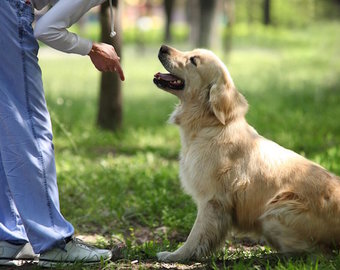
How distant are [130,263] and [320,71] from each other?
14037 millimetres

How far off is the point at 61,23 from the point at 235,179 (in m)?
1.54

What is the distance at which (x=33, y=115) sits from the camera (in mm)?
3799

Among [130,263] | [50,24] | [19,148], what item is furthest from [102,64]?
[130,263]

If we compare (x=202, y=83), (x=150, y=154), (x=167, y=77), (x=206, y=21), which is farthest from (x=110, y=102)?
(x=206, y=21)

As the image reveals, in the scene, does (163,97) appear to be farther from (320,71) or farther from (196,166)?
(196,166)

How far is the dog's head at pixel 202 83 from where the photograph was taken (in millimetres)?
4398

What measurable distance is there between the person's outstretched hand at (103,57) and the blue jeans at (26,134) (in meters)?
0.36

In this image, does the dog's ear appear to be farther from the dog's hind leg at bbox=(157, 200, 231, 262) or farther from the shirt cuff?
the shirt cuff

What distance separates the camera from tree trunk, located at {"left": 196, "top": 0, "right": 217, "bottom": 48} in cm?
2631

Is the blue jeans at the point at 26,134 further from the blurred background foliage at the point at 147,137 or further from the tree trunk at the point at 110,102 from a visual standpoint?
the tree trunk at the point at 110,102

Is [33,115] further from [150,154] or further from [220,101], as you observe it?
[150,154]

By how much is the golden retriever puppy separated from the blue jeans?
2.87ft

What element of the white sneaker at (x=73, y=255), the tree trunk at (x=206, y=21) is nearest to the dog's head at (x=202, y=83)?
the white sneaker at (x=73, y=255)

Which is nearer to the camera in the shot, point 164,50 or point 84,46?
point 84,46
